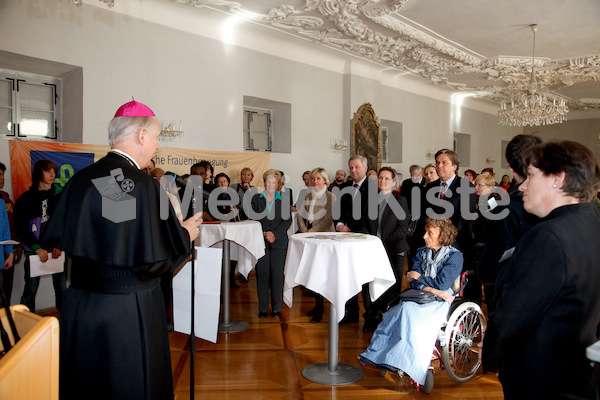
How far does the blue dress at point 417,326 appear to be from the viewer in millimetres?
3291

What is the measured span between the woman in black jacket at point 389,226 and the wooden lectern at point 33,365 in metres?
3.67

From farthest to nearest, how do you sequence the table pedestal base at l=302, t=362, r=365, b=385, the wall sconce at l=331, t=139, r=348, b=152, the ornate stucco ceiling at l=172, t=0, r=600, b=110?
1. the wall sconce at l=331, t=139, r=348, b=152
2. the ornate stucco ceiling at l=172, t=0, r=600, b=110
3. the table pedestal base at l=302, t=362, r=365, b=385

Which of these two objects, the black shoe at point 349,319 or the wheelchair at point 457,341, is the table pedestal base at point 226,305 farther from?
the wheelchair at point 457,341

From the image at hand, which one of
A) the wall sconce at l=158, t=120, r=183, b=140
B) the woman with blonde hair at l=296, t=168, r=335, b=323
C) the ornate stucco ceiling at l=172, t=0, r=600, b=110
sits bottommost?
the woman with blonde hair at l=296, t=168, r=335, b=323

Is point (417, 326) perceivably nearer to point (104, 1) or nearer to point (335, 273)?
point (335, 273)

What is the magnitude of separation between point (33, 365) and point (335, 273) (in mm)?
2389

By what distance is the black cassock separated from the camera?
1.99 meters

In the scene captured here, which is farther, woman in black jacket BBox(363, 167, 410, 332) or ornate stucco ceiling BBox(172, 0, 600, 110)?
ornate stucco ceiling BBox(172, 0, 600, 110)

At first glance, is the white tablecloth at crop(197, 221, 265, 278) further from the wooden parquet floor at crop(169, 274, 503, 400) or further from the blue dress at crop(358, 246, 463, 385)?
the blue dress at crop(358, 246, 463, 385)

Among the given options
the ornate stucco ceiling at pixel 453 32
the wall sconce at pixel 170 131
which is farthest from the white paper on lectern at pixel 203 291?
the ornate stucco ceiling at pixel 453 32

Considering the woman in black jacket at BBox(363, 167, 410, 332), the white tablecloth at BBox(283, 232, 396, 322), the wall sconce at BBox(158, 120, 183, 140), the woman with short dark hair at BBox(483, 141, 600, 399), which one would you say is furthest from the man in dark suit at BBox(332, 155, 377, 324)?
the wall sconce at BBox(158, 120, 183, 140)

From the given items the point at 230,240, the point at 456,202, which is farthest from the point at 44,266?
the point at 456,202

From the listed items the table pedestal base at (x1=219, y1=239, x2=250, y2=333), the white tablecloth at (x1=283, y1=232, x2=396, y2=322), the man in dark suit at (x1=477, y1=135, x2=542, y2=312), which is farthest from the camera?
the table pedestal base at (x1=219, y1=239, x2=250, y2=333)

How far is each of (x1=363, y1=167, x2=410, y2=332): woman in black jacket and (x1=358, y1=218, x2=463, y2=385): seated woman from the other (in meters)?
0.86
